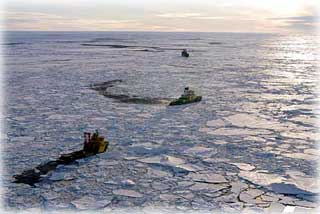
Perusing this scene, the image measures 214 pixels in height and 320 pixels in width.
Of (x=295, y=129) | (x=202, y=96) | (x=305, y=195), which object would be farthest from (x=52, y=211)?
(x=202, y=96)

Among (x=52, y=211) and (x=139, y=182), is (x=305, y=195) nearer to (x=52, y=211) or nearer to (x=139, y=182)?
(x=139, y=182)

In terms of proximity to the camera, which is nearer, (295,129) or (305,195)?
(305,195)

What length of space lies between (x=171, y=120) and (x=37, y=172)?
3.71m

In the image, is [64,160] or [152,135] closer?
[64,160]

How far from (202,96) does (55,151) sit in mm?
5956

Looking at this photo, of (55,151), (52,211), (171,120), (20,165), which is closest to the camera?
(52,211)

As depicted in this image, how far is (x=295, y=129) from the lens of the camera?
25.3 ft

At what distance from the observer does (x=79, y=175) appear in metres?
5.35

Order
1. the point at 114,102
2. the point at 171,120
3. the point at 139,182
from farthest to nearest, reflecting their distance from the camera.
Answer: the point at 114,102
the point at 171,120
the point at 139,182

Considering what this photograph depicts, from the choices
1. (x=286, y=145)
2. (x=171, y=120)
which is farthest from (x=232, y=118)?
(x=286, y=145)

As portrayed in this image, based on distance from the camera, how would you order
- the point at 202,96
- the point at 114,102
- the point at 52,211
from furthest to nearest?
the point at 202,96, the point at 114,102, the point at 52,211

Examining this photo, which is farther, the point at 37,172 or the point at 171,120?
the point at 171,120

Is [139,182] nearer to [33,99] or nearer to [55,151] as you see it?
[55,151]

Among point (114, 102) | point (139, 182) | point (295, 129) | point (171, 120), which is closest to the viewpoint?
point (139, 182)
